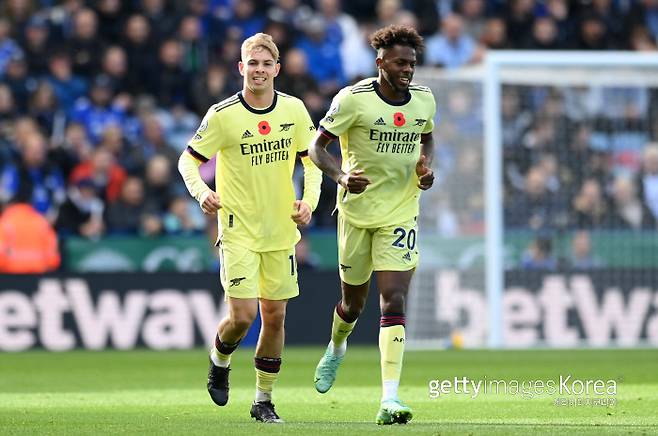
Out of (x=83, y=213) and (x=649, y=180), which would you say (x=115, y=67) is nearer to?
(x=83, y=213)

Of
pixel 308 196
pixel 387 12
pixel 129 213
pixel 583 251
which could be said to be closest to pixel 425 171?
pixel 308 196

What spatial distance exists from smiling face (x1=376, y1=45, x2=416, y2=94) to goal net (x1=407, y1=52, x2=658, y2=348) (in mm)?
8465

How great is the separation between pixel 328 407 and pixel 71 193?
9.14 meters

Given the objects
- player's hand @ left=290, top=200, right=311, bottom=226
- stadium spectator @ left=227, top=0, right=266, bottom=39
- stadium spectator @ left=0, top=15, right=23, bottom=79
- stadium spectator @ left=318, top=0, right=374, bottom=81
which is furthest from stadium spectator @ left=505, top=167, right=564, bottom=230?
player's hand @ left=290, top=200, right=311, bottom=226

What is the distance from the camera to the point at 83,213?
748 inches

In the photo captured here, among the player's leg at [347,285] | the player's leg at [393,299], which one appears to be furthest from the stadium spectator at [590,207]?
the player's leg at [393,299]

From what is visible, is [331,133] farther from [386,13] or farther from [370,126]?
[386,13]

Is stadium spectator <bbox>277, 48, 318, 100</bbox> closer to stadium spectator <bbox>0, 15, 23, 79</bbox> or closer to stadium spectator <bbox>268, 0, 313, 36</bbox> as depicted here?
stadium spectator <bbox>268, 0, 313, 36</bbox>

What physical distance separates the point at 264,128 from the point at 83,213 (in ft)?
31.3

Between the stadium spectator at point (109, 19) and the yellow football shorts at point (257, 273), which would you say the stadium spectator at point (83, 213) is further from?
the yellow football shorts at point (257, 273)

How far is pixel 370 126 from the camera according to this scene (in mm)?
10117

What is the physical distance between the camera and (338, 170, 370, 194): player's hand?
9609 millimetres

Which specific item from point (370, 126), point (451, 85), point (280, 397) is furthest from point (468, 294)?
point (370, 126)

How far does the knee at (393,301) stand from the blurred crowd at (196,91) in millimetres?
9143
